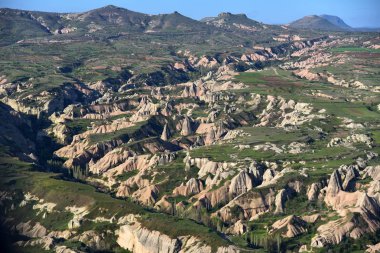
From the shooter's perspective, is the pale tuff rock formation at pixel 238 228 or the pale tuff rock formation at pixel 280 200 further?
the pale tuff rock formation at pixel 280 200

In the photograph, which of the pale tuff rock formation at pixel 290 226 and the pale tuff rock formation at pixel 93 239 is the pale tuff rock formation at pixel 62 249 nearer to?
the pale tuff rock formation at pixel 93 239

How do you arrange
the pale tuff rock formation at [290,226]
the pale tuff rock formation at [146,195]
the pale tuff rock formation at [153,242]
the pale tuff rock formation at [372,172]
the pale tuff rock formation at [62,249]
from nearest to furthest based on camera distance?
the pale tuff rock formation at [153,242]
the pale tuff rock formation at [62,249]
the pale tuff rock formation at [290,226]
the pale tuff rock formation at [372,172]
the pale tuff rock formation at [146,195]

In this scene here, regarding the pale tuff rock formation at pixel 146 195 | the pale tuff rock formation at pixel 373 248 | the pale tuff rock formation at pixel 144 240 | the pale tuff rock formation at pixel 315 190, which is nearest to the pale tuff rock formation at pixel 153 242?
the pale tuff rock formation at pixel 144 240

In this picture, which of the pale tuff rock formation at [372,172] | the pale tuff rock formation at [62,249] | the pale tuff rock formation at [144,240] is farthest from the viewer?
the pale tuff rock formation at [372,172]

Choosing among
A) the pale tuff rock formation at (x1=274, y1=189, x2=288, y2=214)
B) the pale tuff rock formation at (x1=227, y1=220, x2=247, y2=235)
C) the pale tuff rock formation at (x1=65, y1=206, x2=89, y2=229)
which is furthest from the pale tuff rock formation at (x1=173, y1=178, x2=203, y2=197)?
the pale tuff rock formation at (x1=65, y1=206, x2=89, y2=229)

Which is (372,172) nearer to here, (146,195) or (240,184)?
(240,184)

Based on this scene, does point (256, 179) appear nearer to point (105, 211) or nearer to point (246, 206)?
point (246, 206)

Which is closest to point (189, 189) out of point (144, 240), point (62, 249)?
point (144, 240)

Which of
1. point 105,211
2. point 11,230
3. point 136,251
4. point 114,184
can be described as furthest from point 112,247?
point 114,184

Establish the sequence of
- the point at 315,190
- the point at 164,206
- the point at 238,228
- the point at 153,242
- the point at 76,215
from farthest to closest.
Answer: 1. the point at 164,206
2. the point at 315,190
3. the point at 238,228
4. the point at 76,215
5. the point at 153,242
